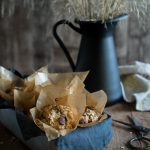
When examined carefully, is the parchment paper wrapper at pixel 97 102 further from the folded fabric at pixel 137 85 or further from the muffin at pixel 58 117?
the folded fabric at pixel 137 85

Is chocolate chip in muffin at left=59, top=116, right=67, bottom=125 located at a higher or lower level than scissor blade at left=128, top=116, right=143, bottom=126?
higher

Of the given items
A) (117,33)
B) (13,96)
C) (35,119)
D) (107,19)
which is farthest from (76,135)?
(117,33)

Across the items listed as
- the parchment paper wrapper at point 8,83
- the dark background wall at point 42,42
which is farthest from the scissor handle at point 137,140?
the dark background wall at point 42,42

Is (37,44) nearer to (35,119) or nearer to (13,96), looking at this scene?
(13,96)

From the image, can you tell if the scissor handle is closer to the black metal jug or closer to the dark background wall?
the black metal jug

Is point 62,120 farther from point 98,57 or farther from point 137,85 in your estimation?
point 137,85

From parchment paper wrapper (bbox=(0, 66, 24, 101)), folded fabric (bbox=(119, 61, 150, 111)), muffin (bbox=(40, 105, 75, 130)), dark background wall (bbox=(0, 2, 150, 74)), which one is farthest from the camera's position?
dark background wall (bbox=(0, 2, 150, 74))

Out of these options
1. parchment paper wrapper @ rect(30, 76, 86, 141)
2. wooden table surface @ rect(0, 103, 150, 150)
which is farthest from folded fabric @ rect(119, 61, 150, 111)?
parchment paper wrapper @ rect(30, 76, 86, 141)
